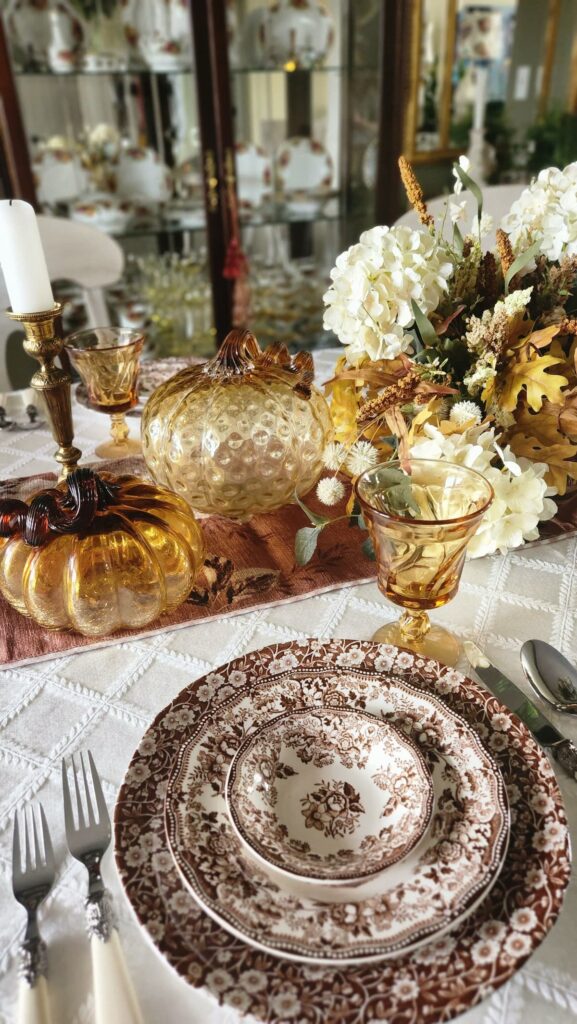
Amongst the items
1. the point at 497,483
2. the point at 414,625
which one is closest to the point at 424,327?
the point at 497,483

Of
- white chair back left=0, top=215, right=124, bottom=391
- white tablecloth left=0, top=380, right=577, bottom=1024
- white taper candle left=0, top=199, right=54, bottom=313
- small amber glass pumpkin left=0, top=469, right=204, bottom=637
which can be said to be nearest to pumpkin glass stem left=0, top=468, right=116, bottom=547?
small amber glass pumpkin left=0, top=469, right=204, bottom=637

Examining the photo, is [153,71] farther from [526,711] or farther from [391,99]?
[526,711]

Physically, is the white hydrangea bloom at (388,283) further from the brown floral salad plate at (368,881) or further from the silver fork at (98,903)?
the silver fork at (98,903)

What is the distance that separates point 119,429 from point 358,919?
70cm

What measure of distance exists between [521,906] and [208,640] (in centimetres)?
32

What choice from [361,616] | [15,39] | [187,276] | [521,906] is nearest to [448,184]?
[187,276]

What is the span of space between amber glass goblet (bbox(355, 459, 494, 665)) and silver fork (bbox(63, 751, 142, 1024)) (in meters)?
0.25

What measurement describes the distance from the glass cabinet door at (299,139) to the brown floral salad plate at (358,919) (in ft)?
6.36

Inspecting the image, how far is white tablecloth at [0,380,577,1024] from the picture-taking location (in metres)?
0.34

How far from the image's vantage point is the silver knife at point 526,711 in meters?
0.46

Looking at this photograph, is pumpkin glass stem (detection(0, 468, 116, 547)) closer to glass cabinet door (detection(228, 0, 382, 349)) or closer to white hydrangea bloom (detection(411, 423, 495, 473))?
white hydrangea bloom (detection(411, 423, 495, 473))

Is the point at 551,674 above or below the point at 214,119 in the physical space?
below

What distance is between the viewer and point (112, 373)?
2.79ft

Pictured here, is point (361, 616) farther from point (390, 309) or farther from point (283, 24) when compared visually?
point (283, 24)
